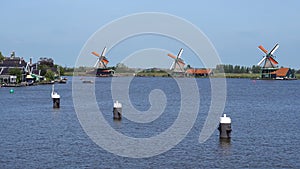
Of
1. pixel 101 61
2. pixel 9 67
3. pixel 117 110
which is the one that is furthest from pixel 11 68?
pixel 117 110

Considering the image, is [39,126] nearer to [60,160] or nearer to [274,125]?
[60,160]

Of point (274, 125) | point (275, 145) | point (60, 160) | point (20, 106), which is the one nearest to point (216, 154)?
point (275, 145)

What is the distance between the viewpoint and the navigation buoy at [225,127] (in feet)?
104

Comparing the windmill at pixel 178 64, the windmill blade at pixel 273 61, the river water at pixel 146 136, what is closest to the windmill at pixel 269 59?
the windmill blade at pixel 273 61

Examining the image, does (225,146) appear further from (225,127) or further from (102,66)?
(102,66)

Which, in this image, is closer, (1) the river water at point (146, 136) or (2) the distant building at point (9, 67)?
(1) the river water at point (146, 136)

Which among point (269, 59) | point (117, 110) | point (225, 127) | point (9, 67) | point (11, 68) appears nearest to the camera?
point (225, 127)

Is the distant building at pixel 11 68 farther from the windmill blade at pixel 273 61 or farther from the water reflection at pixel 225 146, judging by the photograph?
the water reflection at pixel 225 146

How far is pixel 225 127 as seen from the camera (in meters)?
32.2

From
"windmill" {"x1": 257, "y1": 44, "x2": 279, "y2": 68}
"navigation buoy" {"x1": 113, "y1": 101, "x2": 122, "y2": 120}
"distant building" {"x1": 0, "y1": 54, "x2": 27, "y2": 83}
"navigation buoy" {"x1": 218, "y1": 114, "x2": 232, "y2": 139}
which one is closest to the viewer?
"navigation buoy" {"x1": 218, "y1": 114, "x2": 232, "y2": 139}

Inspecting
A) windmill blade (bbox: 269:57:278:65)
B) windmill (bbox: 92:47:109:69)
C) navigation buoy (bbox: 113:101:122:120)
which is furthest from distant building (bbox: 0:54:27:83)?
windmill blade (bbox: 269:57:278:65)

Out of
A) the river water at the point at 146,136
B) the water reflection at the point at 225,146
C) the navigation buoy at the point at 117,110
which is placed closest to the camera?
the river water at the point at 146,136

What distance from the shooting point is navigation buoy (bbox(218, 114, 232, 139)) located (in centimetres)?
3178

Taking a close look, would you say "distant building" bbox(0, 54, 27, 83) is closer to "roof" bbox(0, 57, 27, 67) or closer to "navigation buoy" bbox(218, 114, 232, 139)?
"roof" bbox(0, 57, 27, 67)
